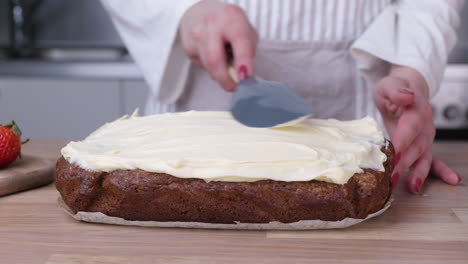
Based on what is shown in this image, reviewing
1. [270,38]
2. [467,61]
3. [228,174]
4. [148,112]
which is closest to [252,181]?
[228,174]

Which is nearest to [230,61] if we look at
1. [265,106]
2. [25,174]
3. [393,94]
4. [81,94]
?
[265,106]

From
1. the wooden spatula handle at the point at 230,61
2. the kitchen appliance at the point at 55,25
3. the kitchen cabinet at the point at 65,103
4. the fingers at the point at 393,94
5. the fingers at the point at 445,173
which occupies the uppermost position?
the wooden spatula handle at the point at 230,61

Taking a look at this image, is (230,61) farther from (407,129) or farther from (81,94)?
(81,94)

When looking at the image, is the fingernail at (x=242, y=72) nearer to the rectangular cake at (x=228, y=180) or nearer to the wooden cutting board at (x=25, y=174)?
the rectangular cake at (x=228, y=180)

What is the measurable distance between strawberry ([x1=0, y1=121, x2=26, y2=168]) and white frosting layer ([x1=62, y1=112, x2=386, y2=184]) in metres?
0.16

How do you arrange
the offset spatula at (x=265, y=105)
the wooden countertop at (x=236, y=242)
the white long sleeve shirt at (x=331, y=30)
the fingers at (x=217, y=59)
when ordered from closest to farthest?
the wooden countertop at (x=236, y=242)
the offset spatula at (x=265, y=105)
the fingers at (x=217, y=59)
the white long sleeve shirt at (x=331, y=30)

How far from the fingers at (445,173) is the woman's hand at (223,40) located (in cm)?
40

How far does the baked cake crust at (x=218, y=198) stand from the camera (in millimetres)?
780

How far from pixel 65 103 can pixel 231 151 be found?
57.8 inches

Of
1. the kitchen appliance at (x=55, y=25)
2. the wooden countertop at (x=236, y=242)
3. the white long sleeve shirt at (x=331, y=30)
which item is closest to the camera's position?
the wooden countertop at (x=236, y=242)

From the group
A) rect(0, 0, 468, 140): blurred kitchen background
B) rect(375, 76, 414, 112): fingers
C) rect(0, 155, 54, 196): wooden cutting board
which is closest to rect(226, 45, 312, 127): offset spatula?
rect(375, 76, 414, 112): fingers

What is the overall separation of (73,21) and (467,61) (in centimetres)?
169

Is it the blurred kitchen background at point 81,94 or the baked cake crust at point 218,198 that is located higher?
the baked cake crust at point 218,198

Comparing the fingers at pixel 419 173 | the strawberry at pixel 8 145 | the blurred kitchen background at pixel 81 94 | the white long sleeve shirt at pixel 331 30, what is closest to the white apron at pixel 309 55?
the white long sleeve shirt at pixel 331 30
